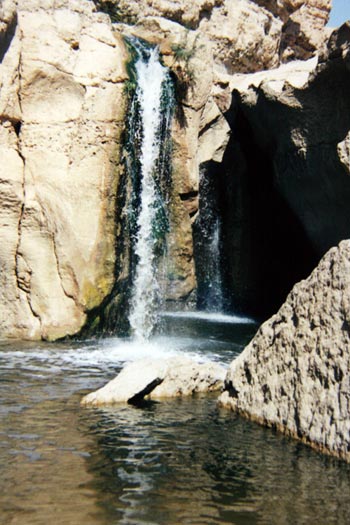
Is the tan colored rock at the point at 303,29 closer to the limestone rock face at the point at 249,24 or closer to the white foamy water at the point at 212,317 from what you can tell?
the limestone rock face at the point at 249,24

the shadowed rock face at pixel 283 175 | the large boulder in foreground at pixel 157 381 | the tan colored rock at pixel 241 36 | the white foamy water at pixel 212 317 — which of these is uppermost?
the tan colored rock at pixel 241 36

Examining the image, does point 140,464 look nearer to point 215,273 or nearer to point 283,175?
point 283,175

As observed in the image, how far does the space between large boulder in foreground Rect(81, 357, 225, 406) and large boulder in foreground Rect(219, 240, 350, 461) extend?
94 cm

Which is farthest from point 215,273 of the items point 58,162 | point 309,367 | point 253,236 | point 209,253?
point 309,367

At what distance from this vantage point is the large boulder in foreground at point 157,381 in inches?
285

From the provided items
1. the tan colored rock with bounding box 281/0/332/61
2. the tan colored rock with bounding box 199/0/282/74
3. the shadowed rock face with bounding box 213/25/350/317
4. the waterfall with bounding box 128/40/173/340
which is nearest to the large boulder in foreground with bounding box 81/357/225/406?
the shadowed rock face with bounding box 213/25/350/317

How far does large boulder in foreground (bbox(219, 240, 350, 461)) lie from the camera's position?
18.7 ft

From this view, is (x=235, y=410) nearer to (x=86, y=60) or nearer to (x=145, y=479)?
(x=145, y=479)

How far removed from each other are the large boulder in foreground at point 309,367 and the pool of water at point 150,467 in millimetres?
170

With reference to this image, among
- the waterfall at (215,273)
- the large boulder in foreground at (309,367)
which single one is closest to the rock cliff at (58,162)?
the large boulder in foreground at (309,367)

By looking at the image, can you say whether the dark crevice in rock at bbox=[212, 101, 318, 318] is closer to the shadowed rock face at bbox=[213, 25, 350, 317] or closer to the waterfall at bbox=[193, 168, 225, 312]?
the shadowed rock face at bbox=[213, 25, 350, 317]

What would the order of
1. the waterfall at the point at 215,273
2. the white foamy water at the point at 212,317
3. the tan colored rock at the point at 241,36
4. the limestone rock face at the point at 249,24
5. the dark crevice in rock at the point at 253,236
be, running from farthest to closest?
the tan colored rock at the point at 241,36
the limestone rock face at the point at 249,24
the waterfall at the point at 215,273
the dark crevice in rock at the point at 253,236
the white foamy water at the point at 212,317

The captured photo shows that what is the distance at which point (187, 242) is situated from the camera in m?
15.5

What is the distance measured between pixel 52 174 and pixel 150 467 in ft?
25.9
